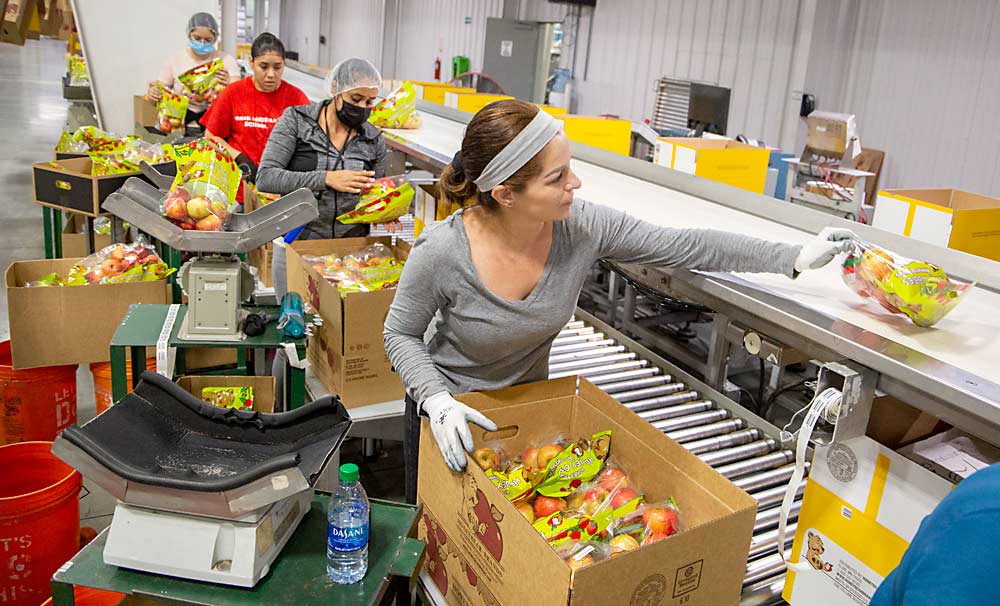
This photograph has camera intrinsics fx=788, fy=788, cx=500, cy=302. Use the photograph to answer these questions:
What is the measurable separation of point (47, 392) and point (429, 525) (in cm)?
219

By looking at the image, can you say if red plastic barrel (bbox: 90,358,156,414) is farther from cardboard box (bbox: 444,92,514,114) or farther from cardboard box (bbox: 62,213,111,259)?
cardboard box (bbox: 444,92,514,114)

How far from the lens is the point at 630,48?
31.1 ft

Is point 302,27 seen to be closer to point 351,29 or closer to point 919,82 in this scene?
point 351,29

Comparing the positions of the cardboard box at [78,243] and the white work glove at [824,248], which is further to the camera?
the cardboard box at [78,243]

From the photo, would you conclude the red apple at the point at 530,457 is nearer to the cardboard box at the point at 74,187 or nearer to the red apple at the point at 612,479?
the red apple at the point at 612,479

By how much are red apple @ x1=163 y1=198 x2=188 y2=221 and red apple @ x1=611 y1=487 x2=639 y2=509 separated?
142 centimetres

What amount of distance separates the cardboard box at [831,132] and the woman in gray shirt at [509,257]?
3.66 metres

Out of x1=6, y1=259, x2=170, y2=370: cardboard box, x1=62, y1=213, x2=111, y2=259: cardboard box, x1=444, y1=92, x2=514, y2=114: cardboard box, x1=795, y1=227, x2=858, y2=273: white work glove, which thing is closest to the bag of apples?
x1=6, y1=259, x2=170, y2=370: cardboard box

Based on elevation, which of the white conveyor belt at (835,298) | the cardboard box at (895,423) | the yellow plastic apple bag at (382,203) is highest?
the white conveyor belt at (835,298)

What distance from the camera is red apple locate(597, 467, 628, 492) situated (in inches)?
69.4

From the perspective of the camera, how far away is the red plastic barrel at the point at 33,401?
10.2 ft

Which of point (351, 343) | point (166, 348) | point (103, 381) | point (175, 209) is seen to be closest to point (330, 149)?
point (351, 343)

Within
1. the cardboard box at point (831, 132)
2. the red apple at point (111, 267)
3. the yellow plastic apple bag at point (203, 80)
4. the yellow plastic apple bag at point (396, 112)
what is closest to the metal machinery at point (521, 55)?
the cardboard box at point (831, 132)

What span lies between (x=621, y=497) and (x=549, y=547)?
50 centimetres
